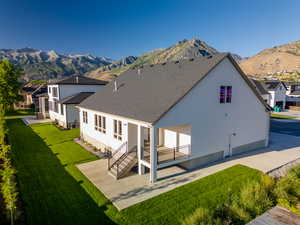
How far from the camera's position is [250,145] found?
17.1 m

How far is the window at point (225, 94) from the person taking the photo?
14.2m

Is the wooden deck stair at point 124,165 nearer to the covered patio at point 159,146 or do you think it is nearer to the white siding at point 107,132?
the covered patio at point 159,146

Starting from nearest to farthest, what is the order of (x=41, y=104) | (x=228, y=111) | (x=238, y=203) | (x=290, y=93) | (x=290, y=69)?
(x=238, y=203), (x=228, y=111), (x=41, y=104), (x=290, y=93), (x=290, y=69)

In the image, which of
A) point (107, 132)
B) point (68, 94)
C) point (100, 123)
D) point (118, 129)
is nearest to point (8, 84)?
point (68, 94)

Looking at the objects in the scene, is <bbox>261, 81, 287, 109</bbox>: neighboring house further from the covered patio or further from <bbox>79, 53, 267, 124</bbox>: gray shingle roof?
the covered patio

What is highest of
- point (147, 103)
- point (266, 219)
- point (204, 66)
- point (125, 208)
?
point (204, 66)

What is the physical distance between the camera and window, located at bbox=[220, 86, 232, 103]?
559 inches

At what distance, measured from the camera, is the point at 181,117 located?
11.9 metres

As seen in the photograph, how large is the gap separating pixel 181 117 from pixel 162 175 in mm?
3979

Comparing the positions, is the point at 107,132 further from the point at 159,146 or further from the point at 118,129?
the point at 159,146

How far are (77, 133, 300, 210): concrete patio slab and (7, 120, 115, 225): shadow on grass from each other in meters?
0.67

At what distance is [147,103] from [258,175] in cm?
858

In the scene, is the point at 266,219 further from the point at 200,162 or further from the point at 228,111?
the point at 228,111

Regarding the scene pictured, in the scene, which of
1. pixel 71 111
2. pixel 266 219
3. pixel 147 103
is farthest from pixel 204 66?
pixel 71 111
